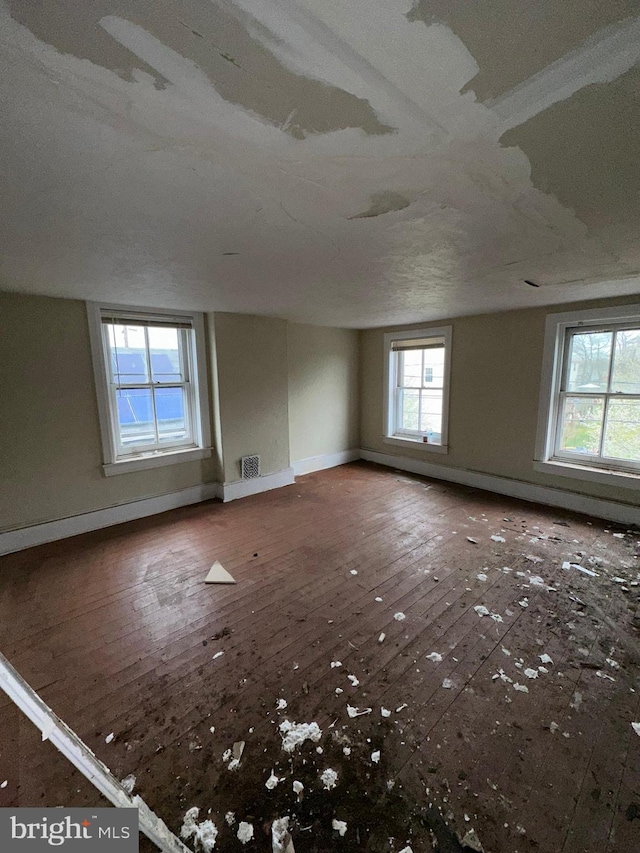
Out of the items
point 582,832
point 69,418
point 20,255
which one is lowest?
point 582,832

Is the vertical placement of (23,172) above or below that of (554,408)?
above

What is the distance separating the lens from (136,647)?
6.40 ft

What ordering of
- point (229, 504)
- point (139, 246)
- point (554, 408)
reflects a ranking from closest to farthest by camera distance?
1. point (139, 246)
2. point (554, 408)
3. point (229, 504)

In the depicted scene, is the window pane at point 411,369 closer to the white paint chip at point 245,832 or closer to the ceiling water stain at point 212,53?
the ceiling water stain at point 212,53

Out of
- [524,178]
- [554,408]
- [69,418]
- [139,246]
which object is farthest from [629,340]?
[69,418]

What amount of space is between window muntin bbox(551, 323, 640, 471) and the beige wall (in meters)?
2.83

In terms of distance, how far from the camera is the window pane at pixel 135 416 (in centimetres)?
359

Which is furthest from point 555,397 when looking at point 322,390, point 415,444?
point 322,390

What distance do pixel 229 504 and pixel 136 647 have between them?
2.11m

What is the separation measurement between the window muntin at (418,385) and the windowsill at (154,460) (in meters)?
2.87

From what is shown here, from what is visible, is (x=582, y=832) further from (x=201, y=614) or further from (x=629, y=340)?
(x=629, y=340)

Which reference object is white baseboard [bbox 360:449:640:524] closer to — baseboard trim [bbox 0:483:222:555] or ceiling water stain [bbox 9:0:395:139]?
baseboard trim [bbox 0:483:222:555]

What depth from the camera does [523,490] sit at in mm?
4023

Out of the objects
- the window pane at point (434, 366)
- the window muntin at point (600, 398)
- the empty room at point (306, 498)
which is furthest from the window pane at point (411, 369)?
the window muntin at point (600, 398)
